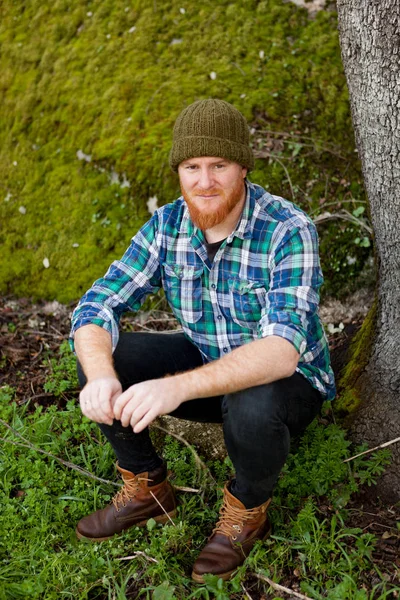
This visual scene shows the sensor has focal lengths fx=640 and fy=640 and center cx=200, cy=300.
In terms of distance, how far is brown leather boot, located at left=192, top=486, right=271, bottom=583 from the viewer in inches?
112

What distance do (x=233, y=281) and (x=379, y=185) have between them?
0.83 metres

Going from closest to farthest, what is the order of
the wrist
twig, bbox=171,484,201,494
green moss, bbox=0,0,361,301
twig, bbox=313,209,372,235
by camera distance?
the wrist, twig, bbox=171,484,201,494, twig, bbox=313,209,372,235, green moss, bbox=0,0,361,301

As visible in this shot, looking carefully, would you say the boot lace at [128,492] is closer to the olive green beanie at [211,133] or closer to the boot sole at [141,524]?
the boot sole at [141,524]

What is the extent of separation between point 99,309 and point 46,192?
2421 mm

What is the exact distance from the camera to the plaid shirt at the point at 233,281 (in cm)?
282

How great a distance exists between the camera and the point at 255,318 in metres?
3.09

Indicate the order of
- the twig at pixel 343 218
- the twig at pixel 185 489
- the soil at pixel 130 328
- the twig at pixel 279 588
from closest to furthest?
1. the twig at pixel 279 588
2. the soil at pixel 130 328
3. the twig at pixel 185 489
4. the twig at pixel 343 218

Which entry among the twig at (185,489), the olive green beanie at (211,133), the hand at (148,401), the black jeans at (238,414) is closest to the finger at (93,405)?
the hand at (148,401)

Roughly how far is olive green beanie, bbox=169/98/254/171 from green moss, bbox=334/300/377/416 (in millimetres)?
1161

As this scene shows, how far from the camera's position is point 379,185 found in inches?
119

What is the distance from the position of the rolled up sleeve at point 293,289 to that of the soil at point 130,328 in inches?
38.1

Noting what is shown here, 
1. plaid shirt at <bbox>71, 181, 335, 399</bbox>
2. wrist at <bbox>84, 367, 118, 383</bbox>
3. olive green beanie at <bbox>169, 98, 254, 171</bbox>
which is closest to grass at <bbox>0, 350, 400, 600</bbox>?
plaid shirt at <bbox>71, 181, 335, 399</bbox>

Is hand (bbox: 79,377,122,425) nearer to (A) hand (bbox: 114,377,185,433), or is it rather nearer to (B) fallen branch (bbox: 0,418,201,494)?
(A) hand (bbox: 114,377,185,433)

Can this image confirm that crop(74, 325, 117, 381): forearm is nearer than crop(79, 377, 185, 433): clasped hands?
No
